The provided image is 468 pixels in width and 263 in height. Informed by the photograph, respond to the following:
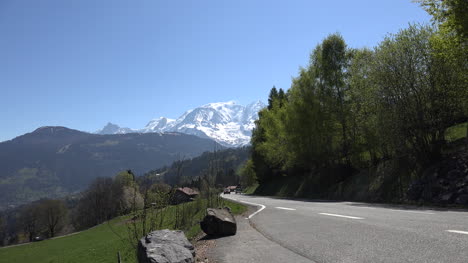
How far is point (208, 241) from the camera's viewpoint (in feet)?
33.7

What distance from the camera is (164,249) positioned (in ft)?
22.7

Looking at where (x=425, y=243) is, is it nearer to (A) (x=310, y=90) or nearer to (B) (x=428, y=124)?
(B) (x=428, y=124)

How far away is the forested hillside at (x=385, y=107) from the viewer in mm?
17031

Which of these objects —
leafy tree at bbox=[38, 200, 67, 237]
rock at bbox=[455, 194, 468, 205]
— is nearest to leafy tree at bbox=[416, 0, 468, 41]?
rock at bbox=[455, 194, 468, 205]

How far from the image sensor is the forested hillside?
17.0 meters

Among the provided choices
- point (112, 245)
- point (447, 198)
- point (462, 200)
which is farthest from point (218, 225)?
point (112, 245)

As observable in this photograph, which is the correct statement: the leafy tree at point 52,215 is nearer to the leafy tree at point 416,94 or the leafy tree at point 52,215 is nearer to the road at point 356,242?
the leafy tree at point 416,94

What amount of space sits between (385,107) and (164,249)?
1644 cm

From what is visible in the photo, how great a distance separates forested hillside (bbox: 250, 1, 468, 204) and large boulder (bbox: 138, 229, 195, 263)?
1320 centimetres

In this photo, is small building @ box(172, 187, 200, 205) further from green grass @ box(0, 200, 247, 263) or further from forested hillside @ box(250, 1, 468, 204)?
forested hillside @ box(250, 1, 468, 204)

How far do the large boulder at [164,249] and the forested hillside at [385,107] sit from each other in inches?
520

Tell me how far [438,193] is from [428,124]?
427 centimetres

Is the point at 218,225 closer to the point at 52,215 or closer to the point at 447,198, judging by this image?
the point at 447,198

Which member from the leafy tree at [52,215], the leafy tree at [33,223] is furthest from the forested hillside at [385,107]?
the leafy tree at [33,223]
